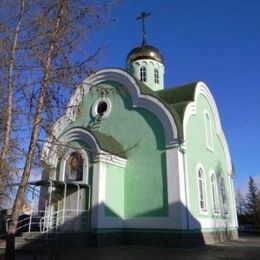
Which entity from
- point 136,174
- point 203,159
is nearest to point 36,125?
point 136,174

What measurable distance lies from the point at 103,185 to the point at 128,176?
1597mm

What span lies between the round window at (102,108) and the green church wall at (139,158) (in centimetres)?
28

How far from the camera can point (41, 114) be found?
21.4 ft

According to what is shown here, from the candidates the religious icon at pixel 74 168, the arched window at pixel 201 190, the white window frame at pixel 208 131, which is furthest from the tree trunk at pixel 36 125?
A: the white window frame at pixel 208 131

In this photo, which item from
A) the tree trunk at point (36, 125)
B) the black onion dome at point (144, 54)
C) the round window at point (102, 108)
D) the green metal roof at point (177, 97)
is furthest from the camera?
the black onion dome at point (144, 54)

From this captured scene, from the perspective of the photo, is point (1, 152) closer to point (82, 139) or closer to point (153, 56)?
point (82, 139)

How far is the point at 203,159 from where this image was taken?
15836 mm

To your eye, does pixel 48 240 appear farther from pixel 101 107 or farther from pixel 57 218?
pixel 101 107

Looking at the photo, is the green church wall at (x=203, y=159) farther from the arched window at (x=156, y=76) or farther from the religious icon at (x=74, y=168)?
the religious icon at (x=74, y=168)

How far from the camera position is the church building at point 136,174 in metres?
12.8

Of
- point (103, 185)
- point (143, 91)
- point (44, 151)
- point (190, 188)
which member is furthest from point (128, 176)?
point (44, 151)

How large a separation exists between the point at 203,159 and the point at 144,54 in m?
7.61

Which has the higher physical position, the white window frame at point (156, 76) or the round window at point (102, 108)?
the white window frame at point (156, 76)

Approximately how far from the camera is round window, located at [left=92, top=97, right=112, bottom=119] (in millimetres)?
15742
